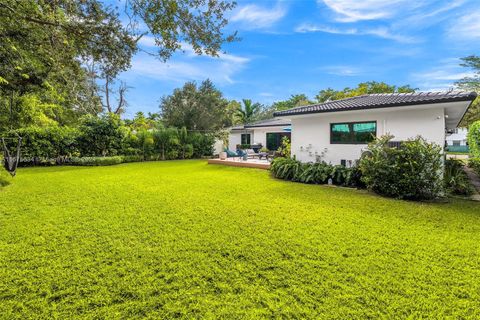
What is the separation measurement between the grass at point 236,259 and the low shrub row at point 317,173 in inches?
102

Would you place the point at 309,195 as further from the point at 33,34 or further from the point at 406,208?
the point at 33,34

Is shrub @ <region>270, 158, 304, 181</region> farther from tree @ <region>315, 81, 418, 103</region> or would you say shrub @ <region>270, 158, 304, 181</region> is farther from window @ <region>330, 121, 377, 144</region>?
tree @ <region>315, 81, 418, 103</region>

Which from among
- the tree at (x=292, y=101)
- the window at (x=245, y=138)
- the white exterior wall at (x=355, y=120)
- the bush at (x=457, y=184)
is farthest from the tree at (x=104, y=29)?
the tree at (x=292, y=101)

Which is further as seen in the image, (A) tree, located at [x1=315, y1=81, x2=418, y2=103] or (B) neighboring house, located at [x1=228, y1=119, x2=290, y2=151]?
(A) tree, located at [x1=315, y1=81, x2=418, y2=103]

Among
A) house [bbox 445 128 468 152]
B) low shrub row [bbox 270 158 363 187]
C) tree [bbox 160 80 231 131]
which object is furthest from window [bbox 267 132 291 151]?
house [bbox 445 128 468 152]

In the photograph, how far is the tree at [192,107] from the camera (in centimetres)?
2533

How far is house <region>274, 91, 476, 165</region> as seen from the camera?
8266 mm

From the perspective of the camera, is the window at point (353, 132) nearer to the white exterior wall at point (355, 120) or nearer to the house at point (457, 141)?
the white exterior wall at point (355, 120)

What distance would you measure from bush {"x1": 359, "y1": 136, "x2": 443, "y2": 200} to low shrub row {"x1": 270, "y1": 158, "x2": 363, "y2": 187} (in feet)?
4.11

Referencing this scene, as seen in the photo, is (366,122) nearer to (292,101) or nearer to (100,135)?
(100,135)

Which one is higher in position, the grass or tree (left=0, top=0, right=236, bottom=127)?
tree (left=0, top=0, right=236, bottom=127)

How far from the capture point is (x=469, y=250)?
3896mm

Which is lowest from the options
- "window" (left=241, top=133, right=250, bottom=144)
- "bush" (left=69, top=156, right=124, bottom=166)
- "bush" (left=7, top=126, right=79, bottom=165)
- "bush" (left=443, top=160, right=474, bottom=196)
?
"bush" (left=443, top=160, right=474, bottom=196)

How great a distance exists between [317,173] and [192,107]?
739 inches
